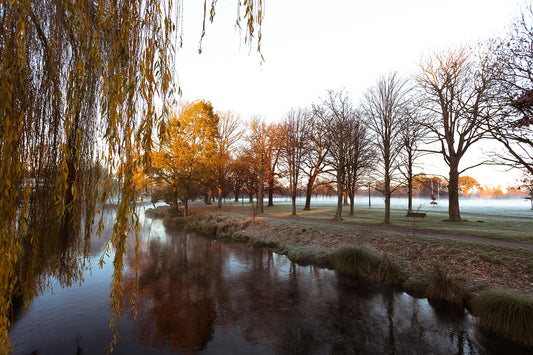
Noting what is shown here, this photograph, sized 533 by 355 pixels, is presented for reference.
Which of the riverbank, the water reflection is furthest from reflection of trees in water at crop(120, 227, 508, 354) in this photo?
the riverbank

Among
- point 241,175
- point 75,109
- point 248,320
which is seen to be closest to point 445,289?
point 248,320

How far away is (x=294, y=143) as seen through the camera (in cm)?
2394

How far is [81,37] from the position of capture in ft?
8.68

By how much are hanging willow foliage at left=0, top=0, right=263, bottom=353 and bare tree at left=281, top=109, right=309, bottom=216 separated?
20.3m

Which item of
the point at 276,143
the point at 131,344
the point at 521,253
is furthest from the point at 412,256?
the point at 276,143

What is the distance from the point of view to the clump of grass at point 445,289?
710cm

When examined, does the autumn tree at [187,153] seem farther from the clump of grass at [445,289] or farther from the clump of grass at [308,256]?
the clump of grass at [445,289]

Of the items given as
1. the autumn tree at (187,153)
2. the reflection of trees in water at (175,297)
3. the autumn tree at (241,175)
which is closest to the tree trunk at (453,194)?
the reflection of trees in water at (175,297)

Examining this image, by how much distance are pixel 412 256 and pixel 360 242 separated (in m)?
2.61

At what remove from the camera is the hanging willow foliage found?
226cm

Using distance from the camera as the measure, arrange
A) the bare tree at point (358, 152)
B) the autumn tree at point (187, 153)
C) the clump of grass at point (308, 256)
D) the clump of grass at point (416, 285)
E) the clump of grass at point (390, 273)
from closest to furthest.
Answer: the clump of grass at point (416, 285) → the clump of grass at point (390, 273) → the clump of grass at point (308, 256) → the bare tree at point (358, 152) → the autumn tree at point (187, 153)

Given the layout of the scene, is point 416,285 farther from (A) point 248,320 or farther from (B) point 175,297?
(B) point 175,297

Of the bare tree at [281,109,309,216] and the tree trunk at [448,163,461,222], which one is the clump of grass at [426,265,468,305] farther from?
the bare tree at [281,109,309,216]

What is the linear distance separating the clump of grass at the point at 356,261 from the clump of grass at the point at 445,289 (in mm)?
2029
